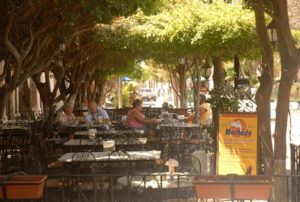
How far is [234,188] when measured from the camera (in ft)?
19.0

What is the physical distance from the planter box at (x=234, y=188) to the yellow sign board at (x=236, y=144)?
2.69 metres

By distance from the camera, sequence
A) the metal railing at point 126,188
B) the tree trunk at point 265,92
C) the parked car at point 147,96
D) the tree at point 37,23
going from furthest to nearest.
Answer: the parked car at point 147,96, the tree at point 37,23, the tree trunk at point 265,92, the metal railing at point 126,188

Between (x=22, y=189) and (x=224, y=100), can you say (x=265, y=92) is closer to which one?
(x=224, y=100)

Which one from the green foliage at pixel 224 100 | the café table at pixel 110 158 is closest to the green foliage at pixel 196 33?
the green foliage at pixel 224 100

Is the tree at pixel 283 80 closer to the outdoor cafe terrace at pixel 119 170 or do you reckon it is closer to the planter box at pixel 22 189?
the outdoor cafe terrace at pixel 119 170

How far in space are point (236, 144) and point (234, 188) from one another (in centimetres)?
289

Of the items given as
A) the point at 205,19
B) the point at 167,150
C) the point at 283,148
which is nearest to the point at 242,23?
the point at 205,19

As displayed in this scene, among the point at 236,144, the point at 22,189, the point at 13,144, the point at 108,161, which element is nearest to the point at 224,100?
the point at 236,144

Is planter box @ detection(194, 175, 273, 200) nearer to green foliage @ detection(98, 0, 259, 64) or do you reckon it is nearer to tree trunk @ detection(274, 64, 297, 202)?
tree trunk @ detection(274, 64, 297, 202)

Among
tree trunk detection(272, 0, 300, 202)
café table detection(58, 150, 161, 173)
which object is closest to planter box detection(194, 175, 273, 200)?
tree trunk detection(272, 0, 300, 202)

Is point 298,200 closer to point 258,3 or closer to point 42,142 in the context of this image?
point 258,3

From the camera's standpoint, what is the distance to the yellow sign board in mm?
8562

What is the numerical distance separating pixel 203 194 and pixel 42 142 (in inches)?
284

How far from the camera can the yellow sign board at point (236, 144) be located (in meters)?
8.56
